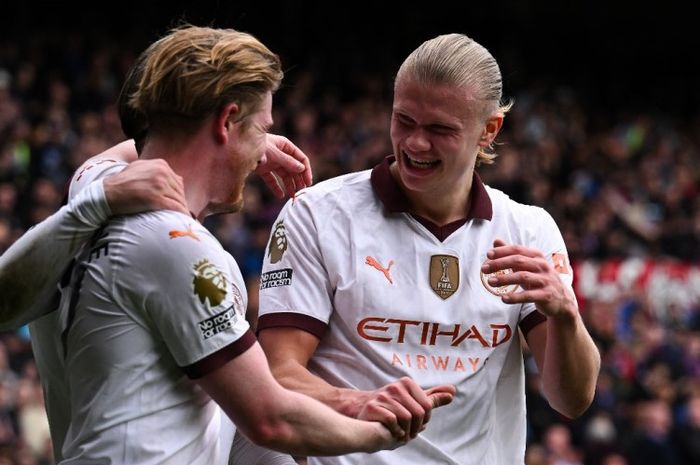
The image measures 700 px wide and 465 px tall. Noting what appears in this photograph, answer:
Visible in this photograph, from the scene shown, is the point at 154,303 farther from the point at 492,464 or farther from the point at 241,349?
the point at 492,464

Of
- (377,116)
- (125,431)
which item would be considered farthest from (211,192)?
(377,116)

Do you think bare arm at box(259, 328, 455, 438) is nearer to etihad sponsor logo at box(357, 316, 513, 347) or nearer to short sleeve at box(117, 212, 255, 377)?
etihad sponsor logo at box(357, 316, 513, 347)

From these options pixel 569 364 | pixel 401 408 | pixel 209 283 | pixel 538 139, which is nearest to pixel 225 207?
pixel 209 283

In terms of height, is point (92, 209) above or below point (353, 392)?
above

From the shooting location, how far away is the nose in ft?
13.4

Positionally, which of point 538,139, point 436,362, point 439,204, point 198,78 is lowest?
point 538,139

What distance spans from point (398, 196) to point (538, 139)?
16138 millimetres

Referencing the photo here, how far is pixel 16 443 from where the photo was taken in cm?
960

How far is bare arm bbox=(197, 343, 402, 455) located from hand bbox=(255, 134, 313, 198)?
1.15 meters

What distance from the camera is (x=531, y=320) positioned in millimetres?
4297

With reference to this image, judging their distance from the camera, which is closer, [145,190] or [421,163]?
[145,190]

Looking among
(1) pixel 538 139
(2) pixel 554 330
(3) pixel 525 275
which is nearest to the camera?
(3) pixel 525 275

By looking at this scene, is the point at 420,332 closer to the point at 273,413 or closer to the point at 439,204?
the point at 439,204

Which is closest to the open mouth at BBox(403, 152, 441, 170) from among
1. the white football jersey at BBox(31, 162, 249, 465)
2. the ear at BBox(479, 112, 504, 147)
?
the ear at BBox(479, 112, 504, 147)
